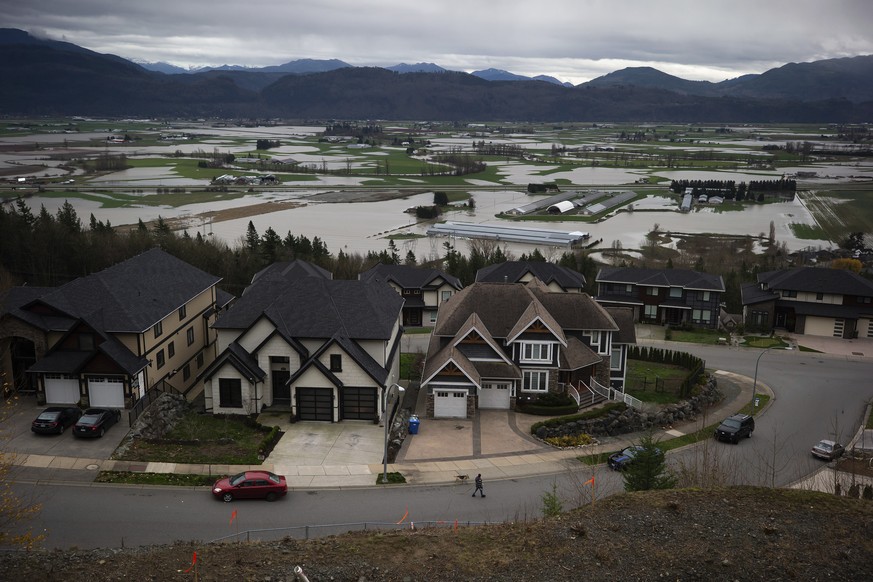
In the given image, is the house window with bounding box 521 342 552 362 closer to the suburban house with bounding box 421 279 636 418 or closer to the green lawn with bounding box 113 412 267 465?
the suburban house with bounding box 421 279 636 418

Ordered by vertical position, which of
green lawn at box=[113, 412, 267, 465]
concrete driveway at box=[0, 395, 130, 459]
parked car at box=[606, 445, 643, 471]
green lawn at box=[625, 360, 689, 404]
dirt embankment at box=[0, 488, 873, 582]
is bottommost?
green lawn at box=[625, 360, 689, 404]

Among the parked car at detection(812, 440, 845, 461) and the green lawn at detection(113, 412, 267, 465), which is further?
the parked car at detection(812, 440, 845, 461)

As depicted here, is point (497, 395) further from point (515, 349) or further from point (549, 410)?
point (549, 410)

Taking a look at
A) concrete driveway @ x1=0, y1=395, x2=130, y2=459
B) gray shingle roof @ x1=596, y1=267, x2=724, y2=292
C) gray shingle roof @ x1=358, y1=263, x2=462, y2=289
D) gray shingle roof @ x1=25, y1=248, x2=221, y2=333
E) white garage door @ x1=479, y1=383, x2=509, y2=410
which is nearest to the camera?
concrete driveway @ x1=0, y1=395, x2=130, y2=459

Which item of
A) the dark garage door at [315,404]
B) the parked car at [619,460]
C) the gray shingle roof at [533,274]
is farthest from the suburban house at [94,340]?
the gray shingle roof at [533,274]

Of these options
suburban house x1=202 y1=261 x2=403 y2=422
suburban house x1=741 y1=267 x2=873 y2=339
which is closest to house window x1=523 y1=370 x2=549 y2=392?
suburban house x1=202 y1=261 x2=403 y2=422

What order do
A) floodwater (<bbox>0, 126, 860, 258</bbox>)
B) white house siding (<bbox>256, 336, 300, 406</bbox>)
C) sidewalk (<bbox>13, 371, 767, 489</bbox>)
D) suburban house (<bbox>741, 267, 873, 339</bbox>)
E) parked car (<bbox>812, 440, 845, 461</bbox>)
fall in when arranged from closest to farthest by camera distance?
sidewalk (<bbox>13, 371, 767, 489</bbox>)
parked car (<bbox>812, 440, 845, 461</bbox>)
white house siding (<bbox>256, 336, 300, 406</bbox>)
suburban house (<bbox>741, 267, 873, 339</bbox>)
floodwater (<bbox>0, 126, 860, 258</bbox>)
